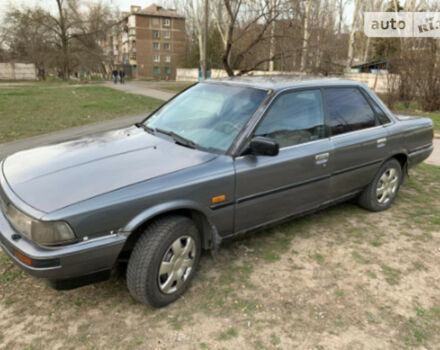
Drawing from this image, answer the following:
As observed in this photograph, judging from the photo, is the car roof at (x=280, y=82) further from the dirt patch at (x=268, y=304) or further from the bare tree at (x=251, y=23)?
the bare tree at (x=251, y=23)

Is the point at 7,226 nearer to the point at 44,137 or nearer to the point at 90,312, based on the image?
the point at 90,312

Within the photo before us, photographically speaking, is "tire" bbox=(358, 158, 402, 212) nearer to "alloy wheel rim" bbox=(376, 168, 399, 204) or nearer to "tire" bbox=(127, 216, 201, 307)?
"alloy wheel rim" bbox=(376, 168, 399, 204)

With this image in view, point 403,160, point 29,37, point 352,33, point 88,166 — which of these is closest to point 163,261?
point 88,166

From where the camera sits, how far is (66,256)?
2295mm

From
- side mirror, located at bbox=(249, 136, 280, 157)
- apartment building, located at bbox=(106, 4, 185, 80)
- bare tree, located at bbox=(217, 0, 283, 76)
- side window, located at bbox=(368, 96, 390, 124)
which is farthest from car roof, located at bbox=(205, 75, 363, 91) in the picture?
apartment building, located at bbox=(106, 4, 185, 80)

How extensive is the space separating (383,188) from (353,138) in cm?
103

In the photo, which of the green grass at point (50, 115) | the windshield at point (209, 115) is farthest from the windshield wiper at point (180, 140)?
the green grass at point (50, 115)

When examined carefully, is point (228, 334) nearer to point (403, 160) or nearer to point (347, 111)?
point (347, 111)

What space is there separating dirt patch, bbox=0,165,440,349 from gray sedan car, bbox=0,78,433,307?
0.92 feet

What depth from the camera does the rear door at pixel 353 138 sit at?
152 inches

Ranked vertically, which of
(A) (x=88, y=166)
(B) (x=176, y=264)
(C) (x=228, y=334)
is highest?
(A) (x=88, y=166)

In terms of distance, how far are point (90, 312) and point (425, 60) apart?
15870 millimetres

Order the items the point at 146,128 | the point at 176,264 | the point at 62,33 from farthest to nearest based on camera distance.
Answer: the point at 62,33
the point at 146,128
the point at 176,264

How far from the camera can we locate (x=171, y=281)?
109 inches
